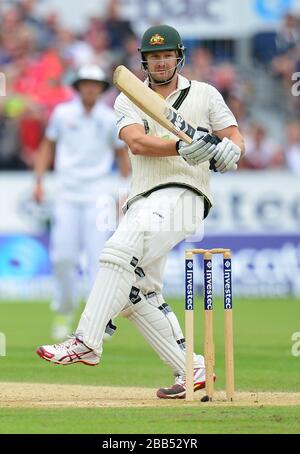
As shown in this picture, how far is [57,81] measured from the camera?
16844 millimetres

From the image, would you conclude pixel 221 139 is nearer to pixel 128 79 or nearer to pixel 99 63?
pixel 128 79

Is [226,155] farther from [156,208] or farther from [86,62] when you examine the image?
[86,62]

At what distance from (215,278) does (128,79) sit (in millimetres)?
8738

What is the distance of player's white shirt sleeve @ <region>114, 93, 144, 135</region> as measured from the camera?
6.77 m

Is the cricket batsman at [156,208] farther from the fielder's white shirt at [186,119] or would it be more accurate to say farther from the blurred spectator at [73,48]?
the blurred spectator at [73,48]

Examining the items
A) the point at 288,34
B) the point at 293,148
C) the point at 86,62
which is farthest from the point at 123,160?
the point at 288,34

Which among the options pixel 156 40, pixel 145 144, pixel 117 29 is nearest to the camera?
pixel 145 144

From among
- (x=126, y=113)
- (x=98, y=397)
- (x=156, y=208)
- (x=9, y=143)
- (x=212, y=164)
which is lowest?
(x=98, y=397)

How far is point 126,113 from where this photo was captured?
681 centimetres

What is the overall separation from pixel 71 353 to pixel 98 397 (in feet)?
1.88

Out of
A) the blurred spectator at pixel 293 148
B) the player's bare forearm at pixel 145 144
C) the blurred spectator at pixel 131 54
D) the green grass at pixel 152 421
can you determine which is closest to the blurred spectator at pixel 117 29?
the blurred spectator at pixel 131 54

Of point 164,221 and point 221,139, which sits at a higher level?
point 221,139
